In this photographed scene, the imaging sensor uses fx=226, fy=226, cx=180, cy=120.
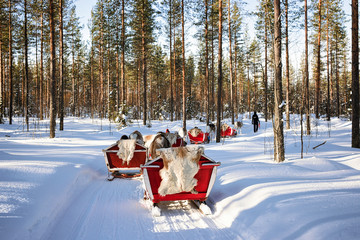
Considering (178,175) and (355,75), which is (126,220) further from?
(355,75)

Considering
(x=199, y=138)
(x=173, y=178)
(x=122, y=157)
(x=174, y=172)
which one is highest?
(x=174, y=172)

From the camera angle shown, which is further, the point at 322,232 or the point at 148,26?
the point at 148,26

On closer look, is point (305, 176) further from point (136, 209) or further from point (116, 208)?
point (116, 208)

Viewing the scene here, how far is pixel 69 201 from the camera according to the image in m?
4.80

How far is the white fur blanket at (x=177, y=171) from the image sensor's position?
4.11m

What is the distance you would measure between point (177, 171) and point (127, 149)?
3.40 m

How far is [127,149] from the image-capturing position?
7105 mm

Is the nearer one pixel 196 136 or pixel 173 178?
pixel 173 178

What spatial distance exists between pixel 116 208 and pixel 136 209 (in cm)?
40

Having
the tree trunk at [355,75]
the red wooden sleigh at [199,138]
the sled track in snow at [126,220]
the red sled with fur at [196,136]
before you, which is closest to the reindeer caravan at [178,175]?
the sled track in snow at [126,220]

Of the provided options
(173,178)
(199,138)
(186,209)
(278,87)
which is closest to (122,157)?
(186,209)

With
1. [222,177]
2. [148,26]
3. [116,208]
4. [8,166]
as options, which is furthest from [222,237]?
[148,26]

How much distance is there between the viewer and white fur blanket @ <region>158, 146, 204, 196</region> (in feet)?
13.5

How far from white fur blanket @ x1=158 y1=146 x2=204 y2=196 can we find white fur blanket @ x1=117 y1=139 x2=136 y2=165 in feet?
10.4
